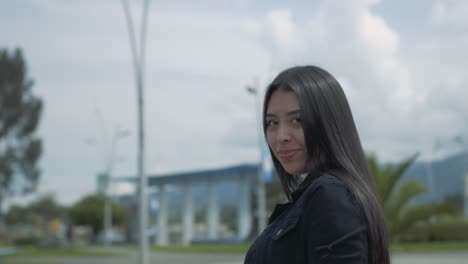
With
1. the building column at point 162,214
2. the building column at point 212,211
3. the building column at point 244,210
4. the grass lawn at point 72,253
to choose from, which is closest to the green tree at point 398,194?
the grass lawn at point 72,253

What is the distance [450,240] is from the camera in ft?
117

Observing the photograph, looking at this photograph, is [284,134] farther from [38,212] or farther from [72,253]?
[38,212]

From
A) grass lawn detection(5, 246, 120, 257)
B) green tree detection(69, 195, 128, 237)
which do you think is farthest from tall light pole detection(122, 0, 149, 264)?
green tree detection(69, 195, 128, 237)

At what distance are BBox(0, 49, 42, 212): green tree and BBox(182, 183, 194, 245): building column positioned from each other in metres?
13.0

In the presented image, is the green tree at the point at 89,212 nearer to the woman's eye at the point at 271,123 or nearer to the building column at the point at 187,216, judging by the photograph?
the building column at the point at 187,216

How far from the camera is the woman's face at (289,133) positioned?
1707 mm

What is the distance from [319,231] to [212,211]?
Result: 172ft

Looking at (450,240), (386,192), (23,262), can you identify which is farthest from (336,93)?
(450,240)

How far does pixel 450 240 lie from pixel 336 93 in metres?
36.3

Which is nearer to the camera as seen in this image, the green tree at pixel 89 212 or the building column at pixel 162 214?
the building column at pixel 162 214

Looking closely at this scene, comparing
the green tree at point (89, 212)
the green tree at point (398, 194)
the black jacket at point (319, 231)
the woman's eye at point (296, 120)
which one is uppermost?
the green tree at point (89, 212)

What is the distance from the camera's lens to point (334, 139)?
1.68m

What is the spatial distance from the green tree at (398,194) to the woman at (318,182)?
16388mm

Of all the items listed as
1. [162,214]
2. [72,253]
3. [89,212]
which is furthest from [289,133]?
[89,212]
